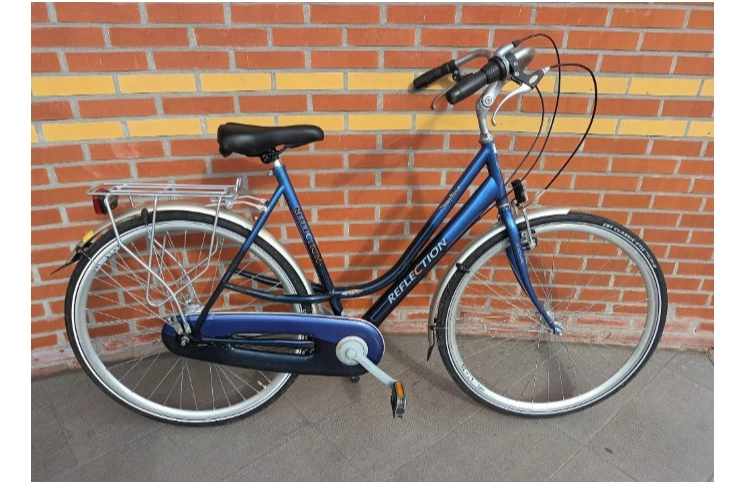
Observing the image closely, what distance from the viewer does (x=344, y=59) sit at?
189 centimetres

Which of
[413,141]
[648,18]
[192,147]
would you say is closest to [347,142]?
[413,141]

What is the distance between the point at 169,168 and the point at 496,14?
1.39 metres

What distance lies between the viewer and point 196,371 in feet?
7.57

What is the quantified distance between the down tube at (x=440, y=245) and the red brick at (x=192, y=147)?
904 mm

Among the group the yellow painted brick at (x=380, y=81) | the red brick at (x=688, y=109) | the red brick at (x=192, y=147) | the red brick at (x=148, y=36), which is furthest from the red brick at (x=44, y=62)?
the red brick at (x=688, y=109)

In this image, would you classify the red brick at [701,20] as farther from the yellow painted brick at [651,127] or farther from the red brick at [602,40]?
the yellow painted brick at [651,127]

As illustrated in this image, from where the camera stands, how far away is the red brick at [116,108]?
187cm

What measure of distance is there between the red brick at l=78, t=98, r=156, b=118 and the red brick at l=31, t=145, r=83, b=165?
147 mm

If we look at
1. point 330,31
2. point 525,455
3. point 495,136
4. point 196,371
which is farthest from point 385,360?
point 330,31

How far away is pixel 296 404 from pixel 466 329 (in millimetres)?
919

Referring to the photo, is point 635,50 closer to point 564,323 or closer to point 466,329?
point 564,323

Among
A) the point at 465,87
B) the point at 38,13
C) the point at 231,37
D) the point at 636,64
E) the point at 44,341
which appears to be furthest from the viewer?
the point at 44,341

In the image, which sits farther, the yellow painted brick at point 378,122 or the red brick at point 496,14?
the yellow painted brick at point 378,122

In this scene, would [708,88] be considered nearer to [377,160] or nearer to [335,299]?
[377,160]
